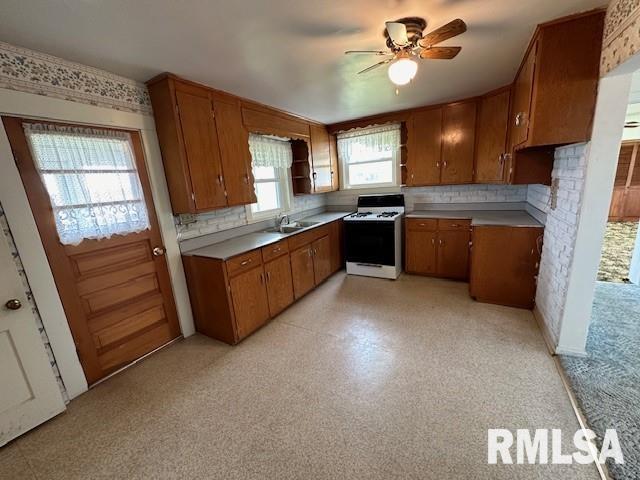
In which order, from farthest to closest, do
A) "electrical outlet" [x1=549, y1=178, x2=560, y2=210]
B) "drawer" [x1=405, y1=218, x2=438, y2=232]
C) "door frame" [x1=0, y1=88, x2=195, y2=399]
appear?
1. "drawer" [x1=405, y1=218, x2=438, y2=232]
2. "electrical outlet" [x1=549, y1=178, x2=560, y2=210]
3. "door frame" [x1=0, y1=88, x2=195, y2=399]

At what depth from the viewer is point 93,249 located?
2010 millimetres

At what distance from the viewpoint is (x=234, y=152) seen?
8.84 ft

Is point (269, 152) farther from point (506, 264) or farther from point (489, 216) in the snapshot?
point (506, 264)

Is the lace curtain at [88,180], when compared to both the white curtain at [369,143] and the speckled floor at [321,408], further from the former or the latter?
the white curtain at [369,143]

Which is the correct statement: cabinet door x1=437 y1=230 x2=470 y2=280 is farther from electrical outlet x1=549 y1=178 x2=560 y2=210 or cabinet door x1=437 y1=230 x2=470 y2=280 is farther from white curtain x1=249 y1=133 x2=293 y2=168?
white curtain x1=249 y1=133 x2=293 y2=168

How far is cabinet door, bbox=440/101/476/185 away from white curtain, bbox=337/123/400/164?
713mm

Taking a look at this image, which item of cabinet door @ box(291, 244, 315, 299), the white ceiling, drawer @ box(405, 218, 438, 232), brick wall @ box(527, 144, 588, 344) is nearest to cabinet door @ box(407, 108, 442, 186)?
drawer @ box(405, 218, 438, 232)

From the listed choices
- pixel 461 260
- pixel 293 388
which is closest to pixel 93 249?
pixel 293 388

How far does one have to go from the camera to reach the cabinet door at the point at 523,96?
1.96 m

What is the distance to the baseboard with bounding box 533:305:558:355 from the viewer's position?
2.09 meters

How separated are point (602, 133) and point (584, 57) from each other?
0.51 metres

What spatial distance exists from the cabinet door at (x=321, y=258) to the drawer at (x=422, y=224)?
3.89ft

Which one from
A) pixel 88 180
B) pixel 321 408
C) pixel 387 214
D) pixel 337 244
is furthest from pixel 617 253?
pixel 88 180

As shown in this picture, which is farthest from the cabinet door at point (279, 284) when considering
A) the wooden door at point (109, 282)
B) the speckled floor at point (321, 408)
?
the wooden door at point (109, 282)
